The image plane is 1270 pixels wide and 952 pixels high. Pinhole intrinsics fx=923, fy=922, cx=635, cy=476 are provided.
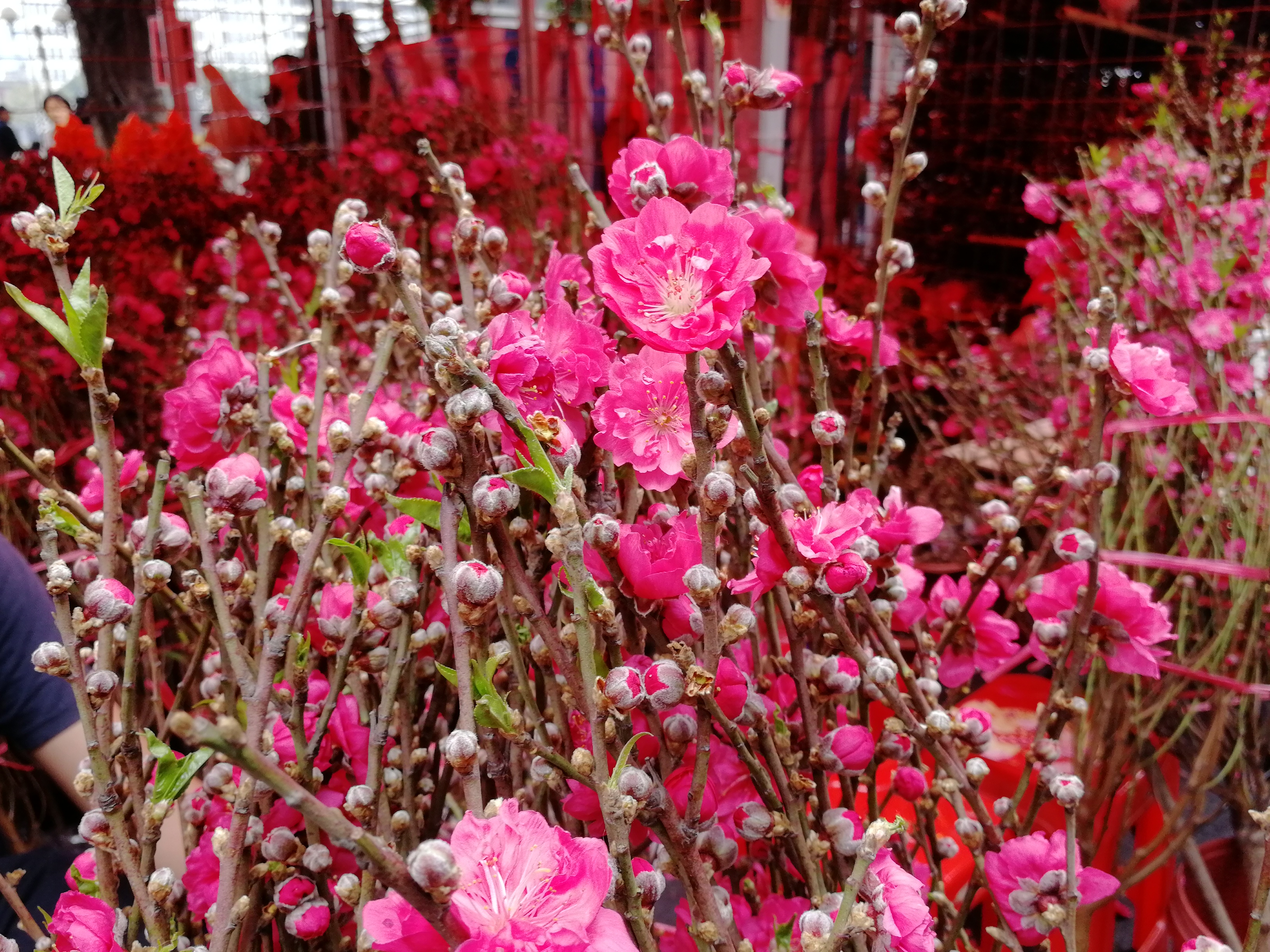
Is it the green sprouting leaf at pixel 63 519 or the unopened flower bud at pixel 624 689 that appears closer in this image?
the unopened flower bud at pixel 624 689

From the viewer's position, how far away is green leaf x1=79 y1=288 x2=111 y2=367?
0.40 m

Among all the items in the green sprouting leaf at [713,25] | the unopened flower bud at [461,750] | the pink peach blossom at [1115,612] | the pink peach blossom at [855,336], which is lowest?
the pink peach blossom at [1115,612]

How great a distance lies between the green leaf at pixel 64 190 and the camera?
1.41 ft

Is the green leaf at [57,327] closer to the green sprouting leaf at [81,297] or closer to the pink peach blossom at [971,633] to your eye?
the green sprouting leaf at [81,297]

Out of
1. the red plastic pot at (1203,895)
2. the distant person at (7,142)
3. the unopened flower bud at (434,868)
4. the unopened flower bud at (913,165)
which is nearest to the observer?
the unopened flower bud at (434,868)

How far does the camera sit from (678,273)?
0.37 meters

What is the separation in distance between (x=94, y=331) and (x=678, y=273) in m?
0.26

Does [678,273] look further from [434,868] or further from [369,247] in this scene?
[434,868]

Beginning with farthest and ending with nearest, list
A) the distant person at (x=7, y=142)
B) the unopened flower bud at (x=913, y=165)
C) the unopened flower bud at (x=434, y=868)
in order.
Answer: the distant person at (x=7, y=142)
the unopened flower bud at (x=913, y=165)
the unopened flower bud at (x=434, y=868)

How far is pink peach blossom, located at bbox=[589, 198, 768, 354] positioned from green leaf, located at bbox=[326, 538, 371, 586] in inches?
6.0

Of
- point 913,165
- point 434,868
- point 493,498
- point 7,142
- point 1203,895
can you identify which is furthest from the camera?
point 7,142

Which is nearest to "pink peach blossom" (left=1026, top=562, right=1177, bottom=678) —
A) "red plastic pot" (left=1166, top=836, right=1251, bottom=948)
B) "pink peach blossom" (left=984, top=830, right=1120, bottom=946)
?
"pink peach blossom" (left=984, top=830, right=1120, bottom=946)

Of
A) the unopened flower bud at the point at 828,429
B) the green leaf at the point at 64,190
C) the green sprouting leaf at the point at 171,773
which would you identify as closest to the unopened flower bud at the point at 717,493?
the unopened flower bud at the point at 828,429

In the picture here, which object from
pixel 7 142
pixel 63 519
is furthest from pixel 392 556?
pixel 7 142
